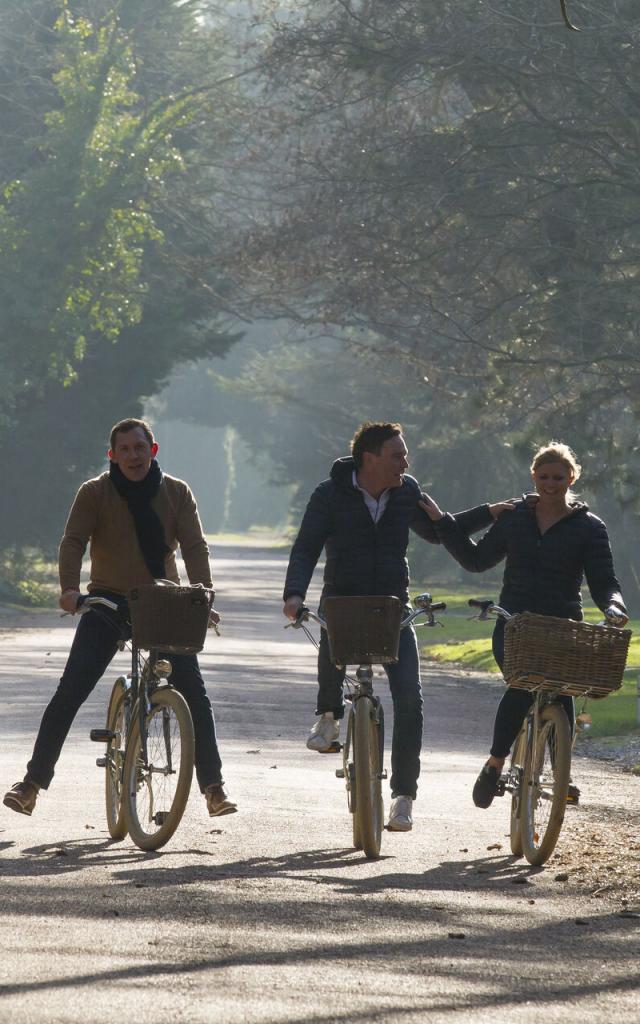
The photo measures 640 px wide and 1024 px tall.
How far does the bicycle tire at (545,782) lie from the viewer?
9.11m

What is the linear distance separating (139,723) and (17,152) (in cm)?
3504

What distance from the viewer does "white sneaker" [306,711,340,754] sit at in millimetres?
9852

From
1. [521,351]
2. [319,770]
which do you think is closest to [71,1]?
[521,351]

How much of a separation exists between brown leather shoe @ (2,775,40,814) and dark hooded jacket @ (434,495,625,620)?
233cm

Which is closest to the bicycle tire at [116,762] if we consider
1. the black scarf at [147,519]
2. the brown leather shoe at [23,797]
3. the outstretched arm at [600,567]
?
the brown leather shoe at [23,797]

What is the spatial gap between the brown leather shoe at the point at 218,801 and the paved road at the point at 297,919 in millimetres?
188

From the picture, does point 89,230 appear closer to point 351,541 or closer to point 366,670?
point 351,541

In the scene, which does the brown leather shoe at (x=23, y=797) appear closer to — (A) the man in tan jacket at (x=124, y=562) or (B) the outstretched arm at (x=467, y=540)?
(A) the man in tan jacket at (x=124, y=562)

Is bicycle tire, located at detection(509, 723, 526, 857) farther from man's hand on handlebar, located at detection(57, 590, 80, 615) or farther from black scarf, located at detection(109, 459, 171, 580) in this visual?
man's hand on handlebar, located at detection(57, 590, 80, 615)

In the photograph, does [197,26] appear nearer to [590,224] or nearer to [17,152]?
[17,152]

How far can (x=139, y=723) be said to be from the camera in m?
9.34

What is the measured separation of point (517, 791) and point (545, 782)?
148mm

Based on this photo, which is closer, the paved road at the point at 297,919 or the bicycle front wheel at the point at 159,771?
the paved road at the point at 297,919

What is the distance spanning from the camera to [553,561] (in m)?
9.54
